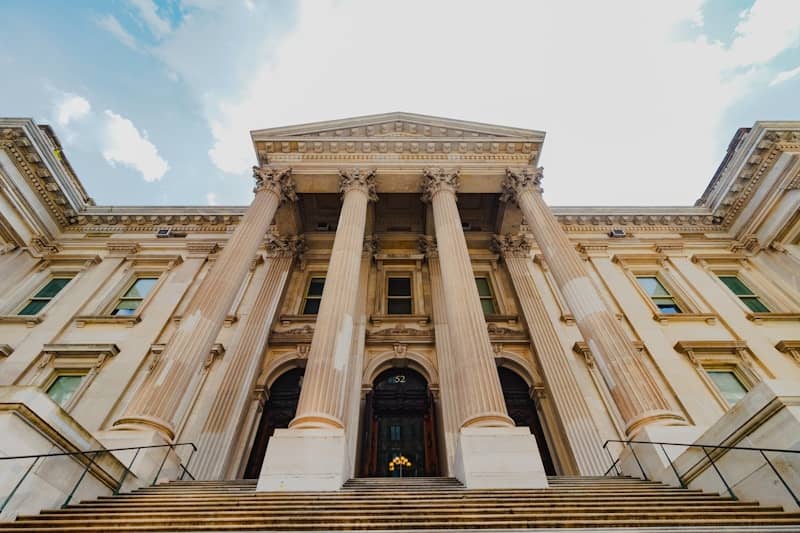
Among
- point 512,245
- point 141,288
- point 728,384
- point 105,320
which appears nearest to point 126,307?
point 141,288

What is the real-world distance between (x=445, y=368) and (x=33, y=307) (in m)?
14.7

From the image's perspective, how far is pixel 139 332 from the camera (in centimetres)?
1263

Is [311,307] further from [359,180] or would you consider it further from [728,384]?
[728,384]

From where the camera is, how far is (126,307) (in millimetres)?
14094

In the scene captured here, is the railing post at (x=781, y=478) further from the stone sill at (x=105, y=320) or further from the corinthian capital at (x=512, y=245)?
the stone sill at (x=105, y=320)

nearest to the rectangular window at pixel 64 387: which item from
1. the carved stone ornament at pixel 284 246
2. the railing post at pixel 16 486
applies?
the carved stone ornament at pixel 284 246

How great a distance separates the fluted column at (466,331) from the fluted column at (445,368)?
0.44 metres

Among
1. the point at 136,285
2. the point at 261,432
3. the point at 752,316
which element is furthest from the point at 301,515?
the point at 752,316

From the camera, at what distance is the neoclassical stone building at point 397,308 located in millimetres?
7680

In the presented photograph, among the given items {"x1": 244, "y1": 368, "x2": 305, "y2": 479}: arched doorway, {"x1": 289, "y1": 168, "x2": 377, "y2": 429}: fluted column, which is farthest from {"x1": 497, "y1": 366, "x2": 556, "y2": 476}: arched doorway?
{"x1": 244, "y1": 368, "x2": 305, "y2": 479}: arched doorway

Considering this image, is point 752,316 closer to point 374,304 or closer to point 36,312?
point 374,304

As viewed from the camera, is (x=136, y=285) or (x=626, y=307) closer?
(x=626, y=307)

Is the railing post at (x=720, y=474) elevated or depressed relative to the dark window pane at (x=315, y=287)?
depressed

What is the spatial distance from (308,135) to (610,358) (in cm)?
1180
